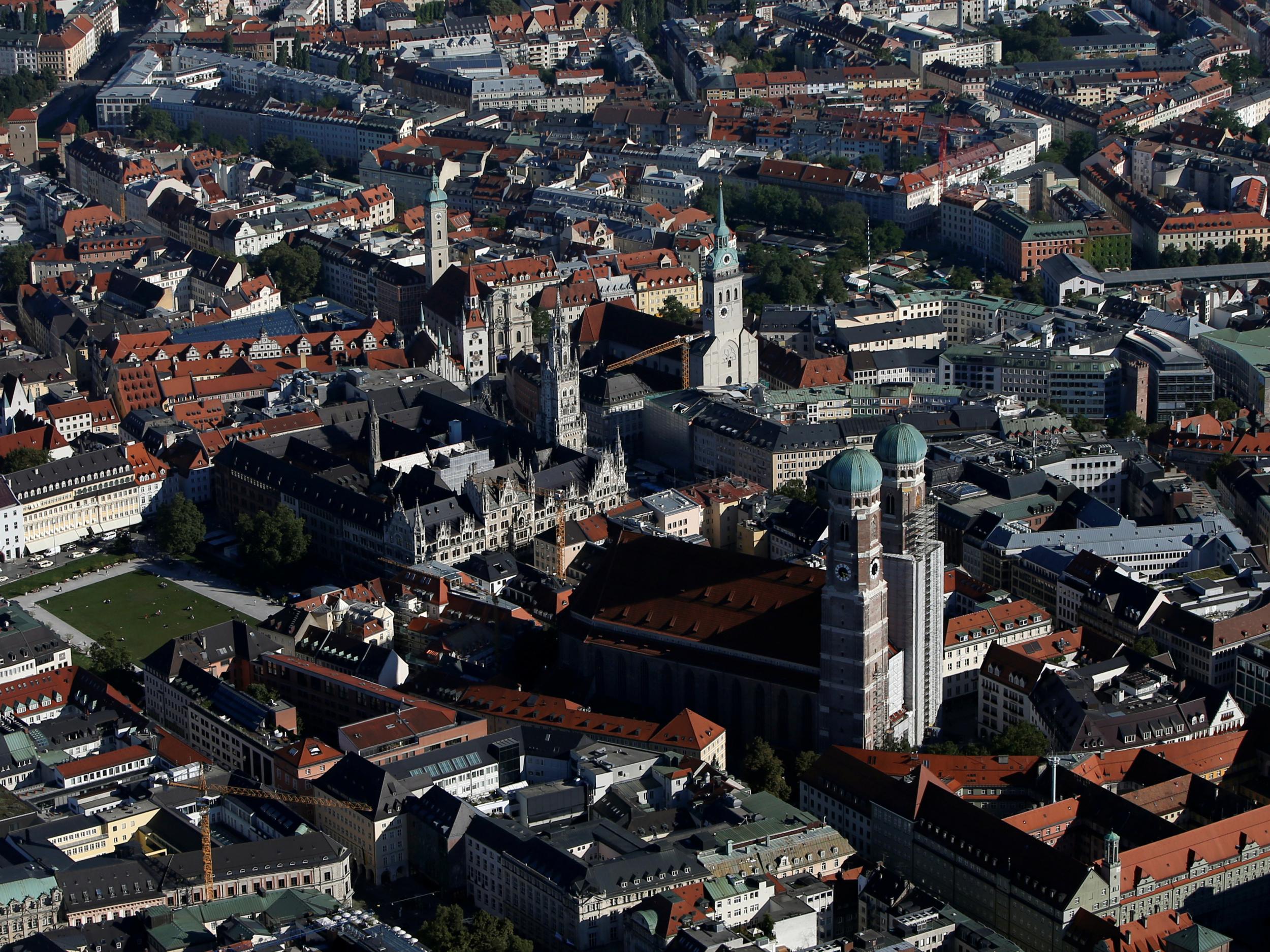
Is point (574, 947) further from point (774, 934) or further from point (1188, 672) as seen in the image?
point (1188, 672)

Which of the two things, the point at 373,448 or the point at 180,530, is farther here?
the point at 373,448

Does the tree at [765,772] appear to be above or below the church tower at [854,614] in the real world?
below

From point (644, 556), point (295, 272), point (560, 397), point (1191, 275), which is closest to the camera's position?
point (644, 556)

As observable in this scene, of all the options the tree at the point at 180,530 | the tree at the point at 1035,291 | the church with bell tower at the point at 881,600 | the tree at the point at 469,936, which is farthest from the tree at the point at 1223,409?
the tree at the point at 469,936

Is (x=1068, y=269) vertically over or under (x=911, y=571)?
under

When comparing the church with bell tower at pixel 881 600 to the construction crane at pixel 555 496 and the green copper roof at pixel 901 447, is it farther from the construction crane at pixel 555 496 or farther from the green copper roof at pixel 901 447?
the construction crane at pixel 555 496

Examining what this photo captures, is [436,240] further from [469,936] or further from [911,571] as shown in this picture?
[469,936]

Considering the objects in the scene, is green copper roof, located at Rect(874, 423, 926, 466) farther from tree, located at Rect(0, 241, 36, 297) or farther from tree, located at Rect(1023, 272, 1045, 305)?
tree, located at Rect(0, 241, 36, 297)

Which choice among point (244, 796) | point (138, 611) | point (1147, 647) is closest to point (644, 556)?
point (244, 796)

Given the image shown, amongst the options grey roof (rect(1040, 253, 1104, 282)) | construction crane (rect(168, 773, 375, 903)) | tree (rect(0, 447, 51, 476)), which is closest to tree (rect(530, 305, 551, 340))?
grey roof (rect(1040, 253, 1104, 282))
